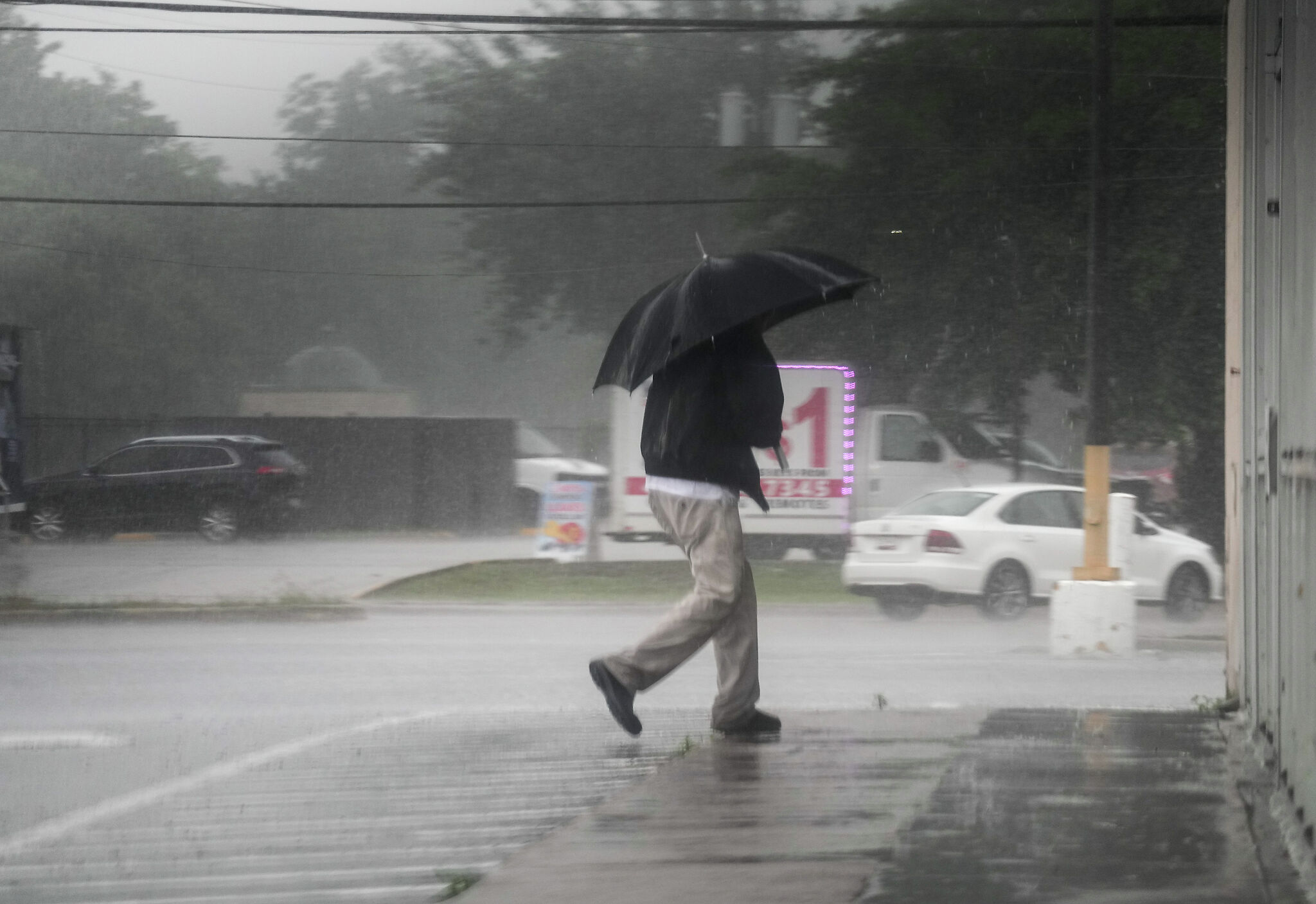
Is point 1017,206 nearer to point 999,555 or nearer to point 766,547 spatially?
point 999,555

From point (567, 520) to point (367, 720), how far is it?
887cm

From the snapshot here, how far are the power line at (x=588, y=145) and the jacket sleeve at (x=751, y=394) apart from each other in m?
8.99

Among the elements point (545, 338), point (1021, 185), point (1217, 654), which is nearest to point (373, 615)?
point (545, 338)

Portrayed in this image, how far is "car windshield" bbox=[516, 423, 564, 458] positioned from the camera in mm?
14750

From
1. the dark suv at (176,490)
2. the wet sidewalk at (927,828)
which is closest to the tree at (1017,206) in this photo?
the dark suv at (176,490)

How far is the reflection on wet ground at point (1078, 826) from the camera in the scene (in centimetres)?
331

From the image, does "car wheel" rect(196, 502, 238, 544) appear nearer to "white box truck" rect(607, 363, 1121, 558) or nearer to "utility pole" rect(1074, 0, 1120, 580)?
"white box truck" rect(607, 363, 1121, 558)

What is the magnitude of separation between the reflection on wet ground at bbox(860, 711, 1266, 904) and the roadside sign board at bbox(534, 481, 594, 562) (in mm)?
10276

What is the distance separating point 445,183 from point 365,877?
10990 mm

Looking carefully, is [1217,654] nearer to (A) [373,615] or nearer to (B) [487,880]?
(A) [373,615]

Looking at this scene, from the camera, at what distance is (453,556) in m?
14.7

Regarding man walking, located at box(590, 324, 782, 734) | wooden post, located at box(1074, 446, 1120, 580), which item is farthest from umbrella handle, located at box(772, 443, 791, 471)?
wooden post, located at box(1074, 446, 1120, 580)

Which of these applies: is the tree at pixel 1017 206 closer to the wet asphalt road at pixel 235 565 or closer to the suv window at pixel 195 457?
the wet asphalt road at pixel 235 565

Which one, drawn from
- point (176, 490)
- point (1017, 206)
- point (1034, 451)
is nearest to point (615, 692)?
point (176, 490)
